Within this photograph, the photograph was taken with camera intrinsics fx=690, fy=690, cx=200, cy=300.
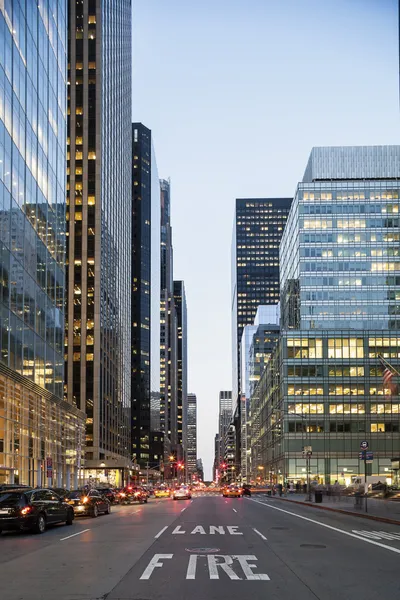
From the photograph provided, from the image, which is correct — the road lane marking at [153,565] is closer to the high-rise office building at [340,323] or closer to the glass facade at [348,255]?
the high-rise office building at [340,323]

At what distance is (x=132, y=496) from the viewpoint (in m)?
61.0

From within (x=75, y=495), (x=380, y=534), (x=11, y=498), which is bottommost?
(x=75, y=495)

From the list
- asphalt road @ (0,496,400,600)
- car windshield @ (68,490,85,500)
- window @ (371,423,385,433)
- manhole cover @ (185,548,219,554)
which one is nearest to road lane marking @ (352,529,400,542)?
asphalt road @ (0,496,400,600)

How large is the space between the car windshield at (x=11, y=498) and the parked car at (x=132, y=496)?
34.9 metres

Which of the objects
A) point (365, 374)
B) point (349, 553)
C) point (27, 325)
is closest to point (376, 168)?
point (365, 374)

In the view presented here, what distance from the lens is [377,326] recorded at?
116 m

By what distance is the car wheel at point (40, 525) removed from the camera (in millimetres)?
24844

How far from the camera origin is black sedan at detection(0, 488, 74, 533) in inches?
950

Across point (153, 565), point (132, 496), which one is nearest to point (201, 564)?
point (153, 565)

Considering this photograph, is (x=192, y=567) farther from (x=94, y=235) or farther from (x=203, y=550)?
(x=94, y=235)

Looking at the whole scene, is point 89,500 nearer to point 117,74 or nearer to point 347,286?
point 347,286

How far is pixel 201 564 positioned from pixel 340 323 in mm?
103627

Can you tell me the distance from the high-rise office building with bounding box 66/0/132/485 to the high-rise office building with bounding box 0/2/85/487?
165ft

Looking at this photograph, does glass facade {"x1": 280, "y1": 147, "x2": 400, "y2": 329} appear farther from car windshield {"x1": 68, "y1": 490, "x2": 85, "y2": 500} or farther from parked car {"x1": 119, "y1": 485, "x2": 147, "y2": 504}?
car windshield {"x1": 68, "y1": 490, "x2": 85, "y2": 500}
